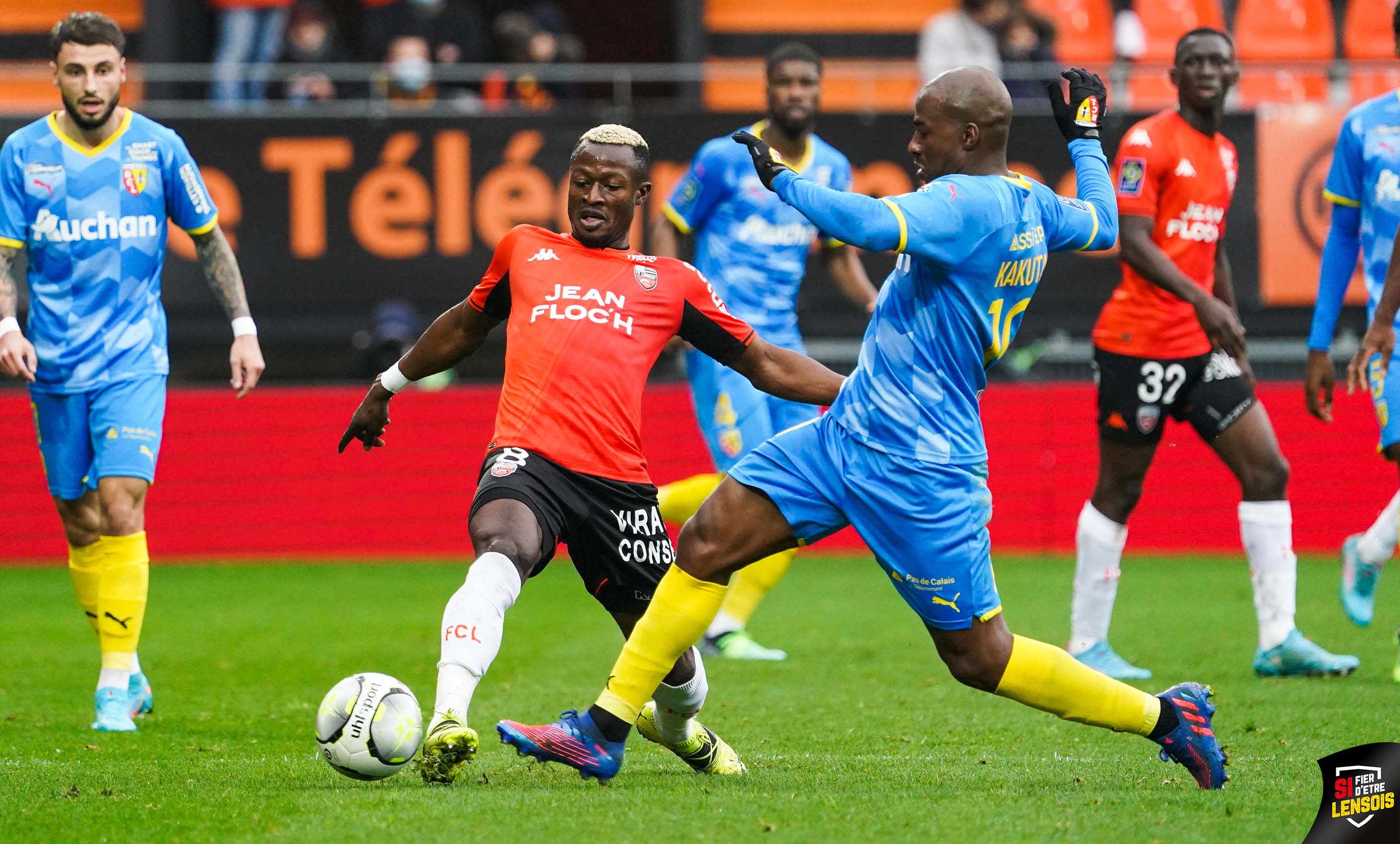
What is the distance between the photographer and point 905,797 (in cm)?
464

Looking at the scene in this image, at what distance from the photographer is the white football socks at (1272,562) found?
7461mm

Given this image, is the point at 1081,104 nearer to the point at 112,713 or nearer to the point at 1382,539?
the point at 1382,539

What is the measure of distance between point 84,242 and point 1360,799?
5.01 metres

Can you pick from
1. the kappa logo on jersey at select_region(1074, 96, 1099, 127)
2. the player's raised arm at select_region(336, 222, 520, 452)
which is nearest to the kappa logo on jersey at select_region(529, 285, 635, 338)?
the player's raised arm at select_region(336, 222, 520, 452)

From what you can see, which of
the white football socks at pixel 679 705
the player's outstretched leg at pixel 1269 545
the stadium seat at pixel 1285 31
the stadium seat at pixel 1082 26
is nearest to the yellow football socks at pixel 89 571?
the white football socks at pixel 679 705

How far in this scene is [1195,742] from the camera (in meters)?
4.75

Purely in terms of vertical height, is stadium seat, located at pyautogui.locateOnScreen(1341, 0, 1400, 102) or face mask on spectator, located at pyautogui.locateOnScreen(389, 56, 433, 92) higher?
stadium seat, located at pyautogui.locateOnScreen(1341, 0, 1400, 102)

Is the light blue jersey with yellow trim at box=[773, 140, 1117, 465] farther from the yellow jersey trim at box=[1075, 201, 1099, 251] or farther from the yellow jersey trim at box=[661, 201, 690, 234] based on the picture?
the yellow jersey trim at box=[661, 201, 690, 234]

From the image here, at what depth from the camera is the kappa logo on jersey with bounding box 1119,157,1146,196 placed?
7.41 metres

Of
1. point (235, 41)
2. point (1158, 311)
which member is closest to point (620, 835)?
point (1158, 311)

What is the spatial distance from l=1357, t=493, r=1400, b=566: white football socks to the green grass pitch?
1.80 ft

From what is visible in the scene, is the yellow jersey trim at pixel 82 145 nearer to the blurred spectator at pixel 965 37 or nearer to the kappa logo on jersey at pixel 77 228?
the kappa logo on jersey at pixel 77 228

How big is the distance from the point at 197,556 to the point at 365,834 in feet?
33.1

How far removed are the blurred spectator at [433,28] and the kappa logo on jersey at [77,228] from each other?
8726 mm
